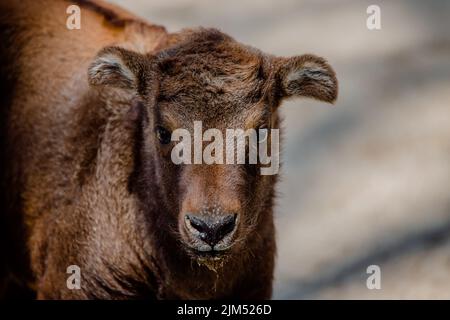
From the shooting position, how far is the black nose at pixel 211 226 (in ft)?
22.9

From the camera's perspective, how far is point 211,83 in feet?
24.1

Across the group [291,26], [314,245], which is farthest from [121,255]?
[291,26]

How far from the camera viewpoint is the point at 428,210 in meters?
11.5

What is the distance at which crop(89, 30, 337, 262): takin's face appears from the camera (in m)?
7.14

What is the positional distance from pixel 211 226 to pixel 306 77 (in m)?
1.59

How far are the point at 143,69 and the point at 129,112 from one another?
659 millimetres

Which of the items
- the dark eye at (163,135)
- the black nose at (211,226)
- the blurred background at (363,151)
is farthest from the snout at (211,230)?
the blurred background at (363,151)

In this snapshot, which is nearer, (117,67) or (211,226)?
(211,226)

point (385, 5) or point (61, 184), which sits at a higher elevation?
point (385, 5)

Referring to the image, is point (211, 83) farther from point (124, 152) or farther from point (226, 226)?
point (124, 152)

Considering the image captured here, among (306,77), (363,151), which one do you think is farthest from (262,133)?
(363,151)

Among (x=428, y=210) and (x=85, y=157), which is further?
(x=428, y=210)

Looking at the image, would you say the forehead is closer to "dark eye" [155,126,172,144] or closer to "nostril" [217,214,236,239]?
"dark eye" [155,126,172,144]

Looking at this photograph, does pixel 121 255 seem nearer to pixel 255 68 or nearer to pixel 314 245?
pixel 255 68
